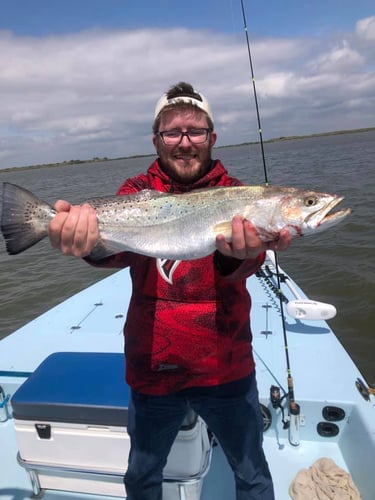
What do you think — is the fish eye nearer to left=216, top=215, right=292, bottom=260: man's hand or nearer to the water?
left=216, top=215, right=292, bottom=260: man's hand

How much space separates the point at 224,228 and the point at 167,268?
0.51m

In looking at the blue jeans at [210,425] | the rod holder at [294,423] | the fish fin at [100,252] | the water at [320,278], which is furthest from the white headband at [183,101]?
the water at [320,278]

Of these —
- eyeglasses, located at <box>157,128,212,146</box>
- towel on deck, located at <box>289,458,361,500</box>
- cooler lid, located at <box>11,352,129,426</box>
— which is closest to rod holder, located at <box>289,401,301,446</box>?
towel on deck, located at <box>289,458,361,500</box>

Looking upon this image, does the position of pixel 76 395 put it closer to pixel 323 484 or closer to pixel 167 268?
pixel 167 268

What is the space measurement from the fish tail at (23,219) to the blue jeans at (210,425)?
1.39 meters

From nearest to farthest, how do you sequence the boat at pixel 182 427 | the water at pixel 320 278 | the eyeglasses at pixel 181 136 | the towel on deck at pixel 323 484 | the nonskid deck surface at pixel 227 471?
the eyeglasses at pixel 181 136 < the boat at pixel 182 427 < the towel on deck at pixel 323 484 < the nonskid deck surface at pixel 227 471 < the water at pixel 320 278

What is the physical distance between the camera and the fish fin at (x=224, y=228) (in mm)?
2904

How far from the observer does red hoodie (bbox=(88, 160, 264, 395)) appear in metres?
2.83

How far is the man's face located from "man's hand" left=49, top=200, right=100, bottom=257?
774 millimetres

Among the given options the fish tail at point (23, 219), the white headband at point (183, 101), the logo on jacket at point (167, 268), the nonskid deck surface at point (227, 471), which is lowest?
the nonskid deck surface at point (227, 471)

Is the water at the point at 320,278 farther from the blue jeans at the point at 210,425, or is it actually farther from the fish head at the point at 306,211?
the fish head at the point at 306,211

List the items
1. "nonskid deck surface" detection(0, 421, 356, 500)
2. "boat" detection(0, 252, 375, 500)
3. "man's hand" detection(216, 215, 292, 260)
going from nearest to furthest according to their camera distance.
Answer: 1. "man's hand" detection(216, 215, 292, 260)
2. "boat" detection(0, 252, 375, 500)
3. "nonskid deck surface" detection(0, 421, 356, 500)

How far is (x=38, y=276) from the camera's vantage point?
14539mm

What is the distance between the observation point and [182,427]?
312cm
